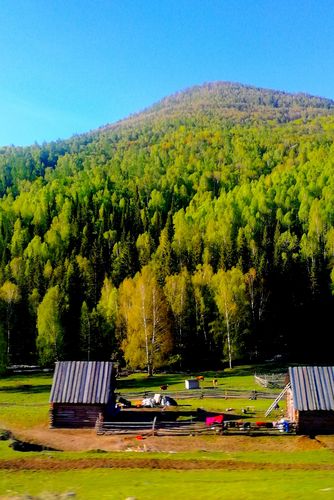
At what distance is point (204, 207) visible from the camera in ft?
516

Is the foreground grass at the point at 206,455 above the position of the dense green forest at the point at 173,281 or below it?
below

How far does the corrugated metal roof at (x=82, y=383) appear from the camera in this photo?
43.5 metres

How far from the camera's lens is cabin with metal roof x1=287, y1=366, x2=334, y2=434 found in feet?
130

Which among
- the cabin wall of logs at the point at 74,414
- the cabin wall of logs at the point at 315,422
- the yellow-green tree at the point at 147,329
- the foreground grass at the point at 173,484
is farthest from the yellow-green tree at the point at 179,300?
the foreground grass at the point at 173,484

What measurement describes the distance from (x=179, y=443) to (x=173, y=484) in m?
13.6

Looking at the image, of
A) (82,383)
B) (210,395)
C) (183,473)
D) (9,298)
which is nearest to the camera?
(183,473)

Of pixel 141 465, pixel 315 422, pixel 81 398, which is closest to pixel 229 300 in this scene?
pixel 315 422

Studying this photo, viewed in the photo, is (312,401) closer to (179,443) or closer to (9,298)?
(179,443)

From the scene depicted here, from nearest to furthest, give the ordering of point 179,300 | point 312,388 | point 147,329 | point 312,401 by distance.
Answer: point 312,401 → point 312,388 → point 147,329 → point 179,300

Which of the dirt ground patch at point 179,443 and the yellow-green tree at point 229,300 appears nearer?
the dirt ground patch at point 179,443

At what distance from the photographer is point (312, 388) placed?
41188 millimetres

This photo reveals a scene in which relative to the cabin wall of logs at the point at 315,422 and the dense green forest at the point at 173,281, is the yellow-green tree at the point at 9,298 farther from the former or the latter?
the cabin wall of logs at the point at 315,422

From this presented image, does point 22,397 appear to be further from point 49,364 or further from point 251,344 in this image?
point 251,344

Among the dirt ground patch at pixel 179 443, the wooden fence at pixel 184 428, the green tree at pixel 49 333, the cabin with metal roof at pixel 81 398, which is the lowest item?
the dirt ground patch at pixel 179 443
